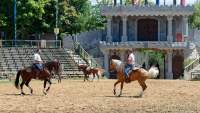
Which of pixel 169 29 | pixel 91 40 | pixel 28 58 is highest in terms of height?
pixel 169 29

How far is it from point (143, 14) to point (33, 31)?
54.7 feet

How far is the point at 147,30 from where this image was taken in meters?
71.7

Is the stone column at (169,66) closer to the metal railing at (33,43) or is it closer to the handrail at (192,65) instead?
the handrail at (192,65)

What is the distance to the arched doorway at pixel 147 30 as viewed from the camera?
235ft

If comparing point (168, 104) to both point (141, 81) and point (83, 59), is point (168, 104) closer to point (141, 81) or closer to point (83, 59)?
point (141, 81)

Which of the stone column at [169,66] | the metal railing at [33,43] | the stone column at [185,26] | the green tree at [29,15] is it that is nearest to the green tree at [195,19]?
the stone column at [185,26]

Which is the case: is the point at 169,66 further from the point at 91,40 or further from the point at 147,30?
the point at 91,40

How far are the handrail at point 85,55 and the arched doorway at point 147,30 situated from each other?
8.54 metres

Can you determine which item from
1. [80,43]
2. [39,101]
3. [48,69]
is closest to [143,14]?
[80,43]

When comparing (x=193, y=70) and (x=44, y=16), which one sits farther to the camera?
(x=44, y=16)

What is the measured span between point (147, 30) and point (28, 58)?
17.5m

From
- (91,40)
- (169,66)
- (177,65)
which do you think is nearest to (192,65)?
(169,66)

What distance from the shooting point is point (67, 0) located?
83375mm

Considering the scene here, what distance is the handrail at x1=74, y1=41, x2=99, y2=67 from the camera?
62.4 meters
